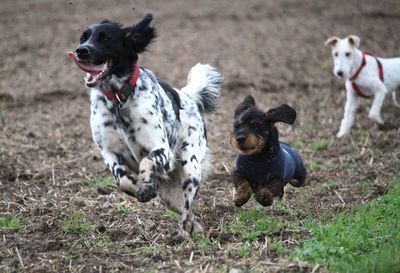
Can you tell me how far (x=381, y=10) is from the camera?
21.5 meters

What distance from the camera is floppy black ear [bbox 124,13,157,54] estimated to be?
6.29m

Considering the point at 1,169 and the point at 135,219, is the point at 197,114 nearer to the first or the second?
the point at 135,219

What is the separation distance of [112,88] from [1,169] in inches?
123

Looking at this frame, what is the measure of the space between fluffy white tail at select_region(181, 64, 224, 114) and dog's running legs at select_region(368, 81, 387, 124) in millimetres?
3759

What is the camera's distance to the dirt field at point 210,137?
18.6 feet

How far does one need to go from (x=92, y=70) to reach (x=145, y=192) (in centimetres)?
114

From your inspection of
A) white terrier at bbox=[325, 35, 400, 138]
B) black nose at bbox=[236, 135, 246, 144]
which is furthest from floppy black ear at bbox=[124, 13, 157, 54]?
white terrier at bbox=[325, 35, 400, 138]

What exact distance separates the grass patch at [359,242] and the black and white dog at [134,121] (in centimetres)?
125

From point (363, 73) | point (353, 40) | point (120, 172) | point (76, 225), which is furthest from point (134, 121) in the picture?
point (353, 40)

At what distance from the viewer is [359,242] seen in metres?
5.36

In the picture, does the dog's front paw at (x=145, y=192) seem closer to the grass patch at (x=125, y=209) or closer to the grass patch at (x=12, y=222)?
the grass patch at (x=125, y=209)

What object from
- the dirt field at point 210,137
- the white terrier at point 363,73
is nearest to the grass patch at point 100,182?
the dirt field at point 210,137

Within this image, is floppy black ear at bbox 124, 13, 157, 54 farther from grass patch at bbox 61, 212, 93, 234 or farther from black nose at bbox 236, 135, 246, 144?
grass patch at bbox 61, 212, 93, 234

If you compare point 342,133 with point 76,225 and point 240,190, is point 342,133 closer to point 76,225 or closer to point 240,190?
point 240,190
